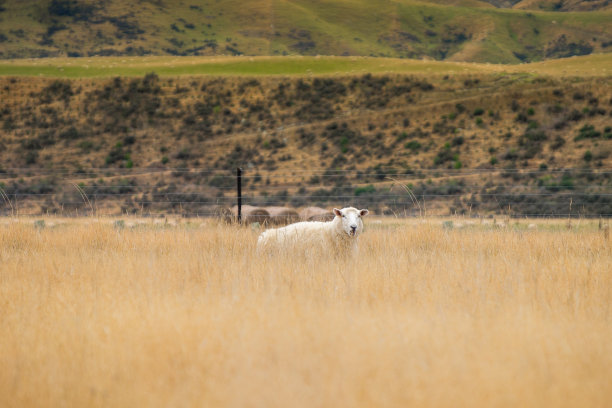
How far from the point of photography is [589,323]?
205 inches

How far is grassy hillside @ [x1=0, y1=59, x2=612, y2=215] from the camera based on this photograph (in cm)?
3512

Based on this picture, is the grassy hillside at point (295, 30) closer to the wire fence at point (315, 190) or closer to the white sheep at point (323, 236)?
the wire fence at point (315, 190)

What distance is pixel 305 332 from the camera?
498cm

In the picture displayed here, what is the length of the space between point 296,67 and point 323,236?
58684 mm

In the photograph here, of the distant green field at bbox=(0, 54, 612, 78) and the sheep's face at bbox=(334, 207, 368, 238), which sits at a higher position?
the distant green field at bbox=(0, 54, 612, 78)

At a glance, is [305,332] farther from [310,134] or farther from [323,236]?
[310,134]

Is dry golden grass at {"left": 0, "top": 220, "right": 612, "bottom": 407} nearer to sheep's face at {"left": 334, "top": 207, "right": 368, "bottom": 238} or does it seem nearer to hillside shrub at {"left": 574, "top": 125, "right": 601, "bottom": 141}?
sheep's face at {"left": 334, "top": 207, "right": 368, "bottom": 238}

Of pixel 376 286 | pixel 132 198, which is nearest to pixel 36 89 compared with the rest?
pixel 132 198

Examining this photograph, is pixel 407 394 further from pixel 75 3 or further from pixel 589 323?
pixel 75 3

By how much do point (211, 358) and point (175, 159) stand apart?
136 ft

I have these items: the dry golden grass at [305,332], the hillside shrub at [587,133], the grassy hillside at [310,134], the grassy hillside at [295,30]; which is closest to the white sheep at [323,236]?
the dry golden grass at [305,332]

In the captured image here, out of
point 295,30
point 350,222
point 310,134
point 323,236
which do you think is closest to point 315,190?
point 310,134

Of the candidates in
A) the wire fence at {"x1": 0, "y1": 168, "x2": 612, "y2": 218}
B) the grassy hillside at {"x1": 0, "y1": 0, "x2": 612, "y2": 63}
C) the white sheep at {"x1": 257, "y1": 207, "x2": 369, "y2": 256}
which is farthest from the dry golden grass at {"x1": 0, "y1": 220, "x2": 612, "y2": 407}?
the grassy hillside at {"x1": 0, "y1": 0, "x2": 612, "y2": 63}

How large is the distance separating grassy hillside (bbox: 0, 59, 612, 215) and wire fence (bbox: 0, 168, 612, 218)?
0.57 feet
